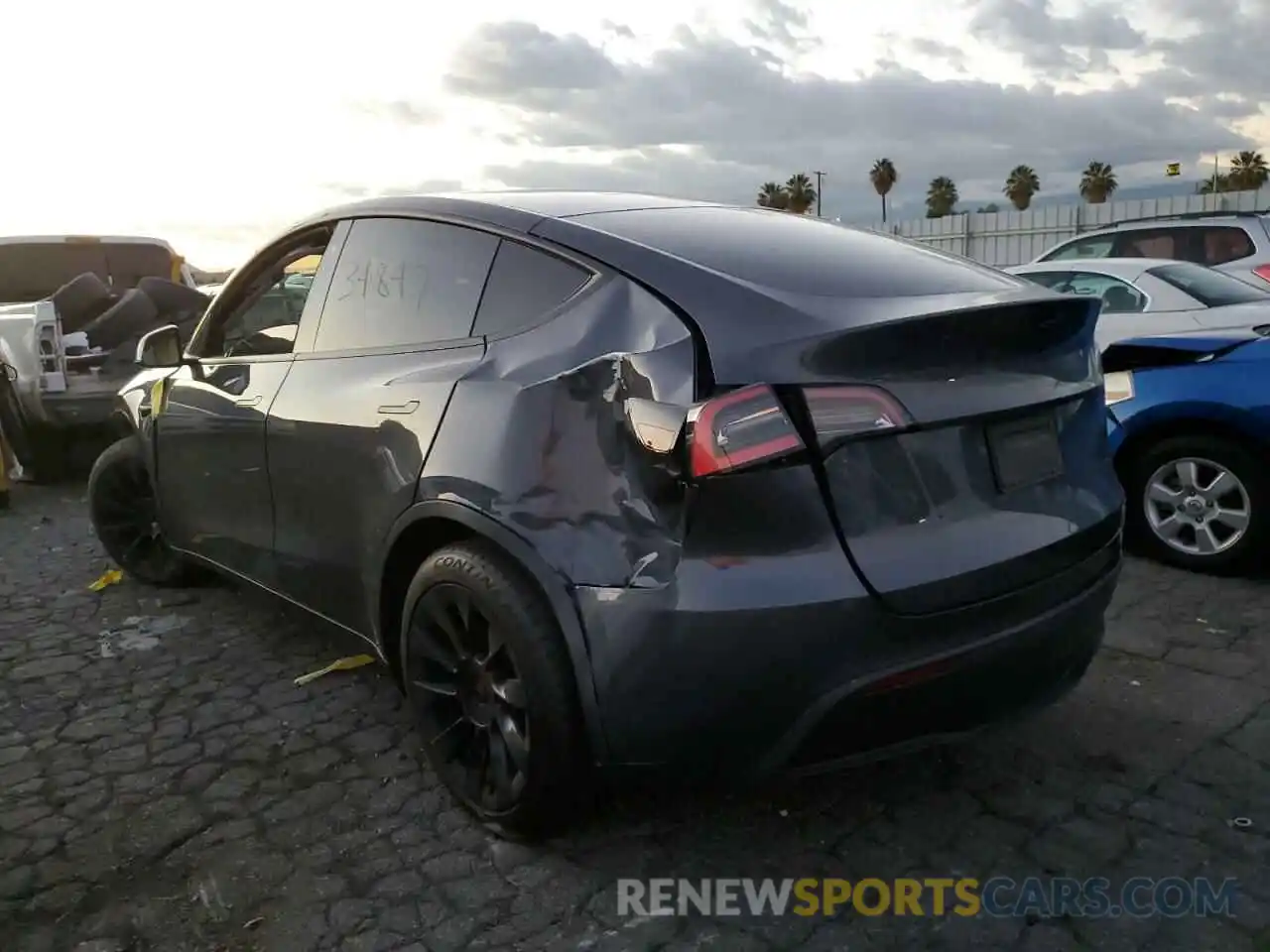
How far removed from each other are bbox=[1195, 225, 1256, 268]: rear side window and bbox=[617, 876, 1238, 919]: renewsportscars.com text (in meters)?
8.80

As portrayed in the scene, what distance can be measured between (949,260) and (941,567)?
105 cm

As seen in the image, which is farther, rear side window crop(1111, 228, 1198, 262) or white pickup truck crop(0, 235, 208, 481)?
rear side window crop(1111, 228, 1198, 262)

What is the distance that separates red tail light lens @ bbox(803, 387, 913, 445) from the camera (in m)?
2.29

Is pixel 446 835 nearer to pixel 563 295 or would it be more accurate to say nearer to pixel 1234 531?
pixel 563 295

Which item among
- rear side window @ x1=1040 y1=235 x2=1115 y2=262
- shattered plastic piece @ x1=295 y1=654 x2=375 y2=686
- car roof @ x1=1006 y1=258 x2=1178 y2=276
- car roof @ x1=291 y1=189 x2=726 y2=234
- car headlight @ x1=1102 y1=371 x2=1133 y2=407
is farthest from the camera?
rear side window @ x1=1040 y1=235 x2=1115 y2=262

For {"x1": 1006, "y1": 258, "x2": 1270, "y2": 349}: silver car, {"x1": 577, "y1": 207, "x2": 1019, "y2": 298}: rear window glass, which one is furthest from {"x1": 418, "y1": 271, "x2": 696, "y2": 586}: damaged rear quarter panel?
{"x1": 1006, "y1": 258, "x2": 1270, "y2": 349}: silver car

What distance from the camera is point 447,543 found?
112 inches

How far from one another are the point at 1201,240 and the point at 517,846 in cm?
955

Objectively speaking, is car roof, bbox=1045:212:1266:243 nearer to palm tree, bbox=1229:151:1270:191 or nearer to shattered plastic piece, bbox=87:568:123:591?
shattered plastic piece, bbox=87:568:123:591

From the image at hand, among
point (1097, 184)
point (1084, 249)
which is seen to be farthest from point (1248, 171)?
point (1084, 249)

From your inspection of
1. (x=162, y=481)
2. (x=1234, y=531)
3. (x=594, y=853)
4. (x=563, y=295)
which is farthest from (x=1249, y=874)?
(x=162, y=481)

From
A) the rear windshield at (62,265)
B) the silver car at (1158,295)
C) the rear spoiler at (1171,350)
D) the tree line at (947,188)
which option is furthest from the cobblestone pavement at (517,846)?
the tree line at (947,188)

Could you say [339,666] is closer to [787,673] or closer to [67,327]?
[787,673]

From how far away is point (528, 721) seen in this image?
2.54 m
